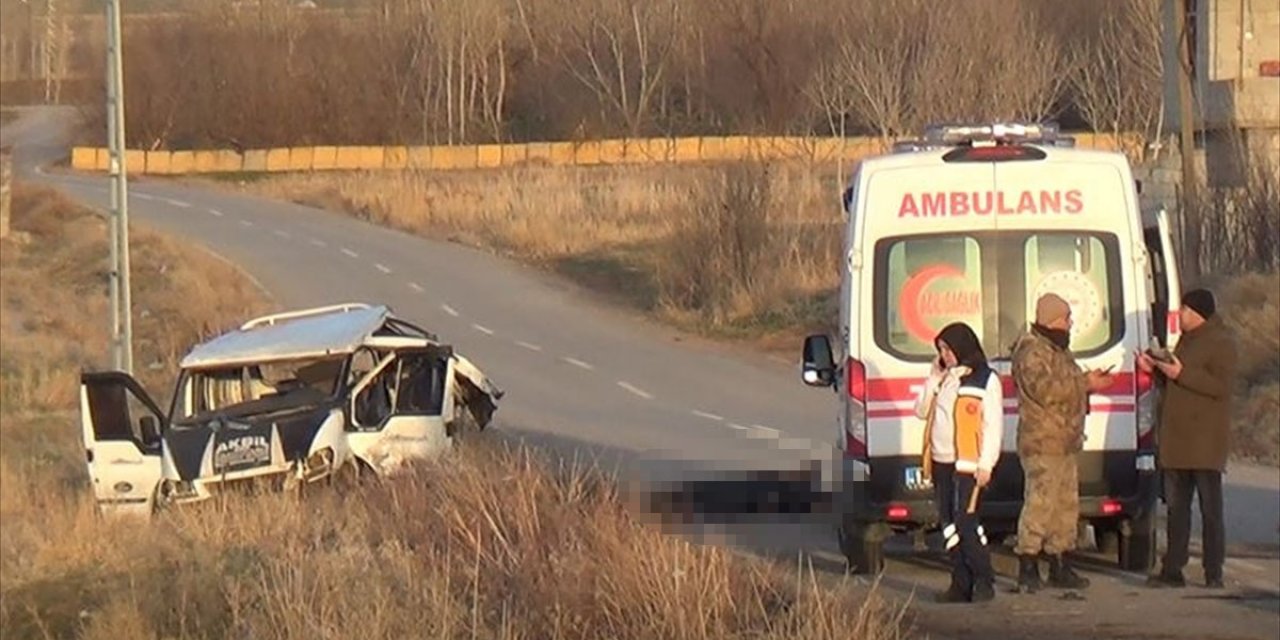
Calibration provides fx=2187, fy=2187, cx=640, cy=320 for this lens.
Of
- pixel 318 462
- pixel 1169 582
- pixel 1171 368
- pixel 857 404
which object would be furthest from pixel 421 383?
pixel 1171 368

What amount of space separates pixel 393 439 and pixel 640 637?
7.68 m

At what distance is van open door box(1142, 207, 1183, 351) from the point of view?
13250 mm

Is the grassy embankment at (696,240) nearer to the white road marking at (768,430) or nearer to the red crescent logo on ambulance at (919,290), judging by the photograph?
the white road marking at (768,430)

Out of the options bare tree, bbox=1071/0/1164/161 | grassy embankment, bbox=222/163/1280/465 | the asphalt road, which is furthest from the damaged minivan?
bare tree, bbox=1071/0/1164/161

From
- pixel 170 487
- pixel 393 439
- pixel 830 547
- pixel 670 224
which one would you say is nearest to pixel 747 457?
pixel 830 547

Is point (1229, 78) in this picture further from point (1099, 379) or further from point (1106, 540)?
point (1099, 379)

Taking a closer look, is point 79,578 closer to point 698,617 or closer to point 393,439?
point 393,439

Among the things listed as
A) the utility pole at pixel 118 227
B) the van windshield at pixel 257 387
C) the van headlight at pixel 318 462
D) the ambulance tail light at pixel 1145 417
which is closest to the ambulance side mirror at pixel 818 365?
the ambulance tail light at pixel 1145 417

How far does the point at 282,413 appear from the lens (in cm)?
1645

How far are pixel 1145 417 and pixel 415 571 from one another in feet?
15.2

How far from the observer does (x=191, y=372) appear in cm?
1752

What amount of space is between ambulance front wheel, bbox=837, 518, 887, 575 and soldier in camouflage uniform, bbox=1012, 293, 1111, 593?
110 centimetres

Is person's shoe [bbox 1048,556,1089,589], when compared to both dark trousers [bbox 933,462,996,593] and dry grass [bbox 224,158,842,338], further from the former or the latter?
dry grass [bbox 224,158,842,338]

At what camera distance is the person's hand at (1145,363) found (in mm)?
12148
